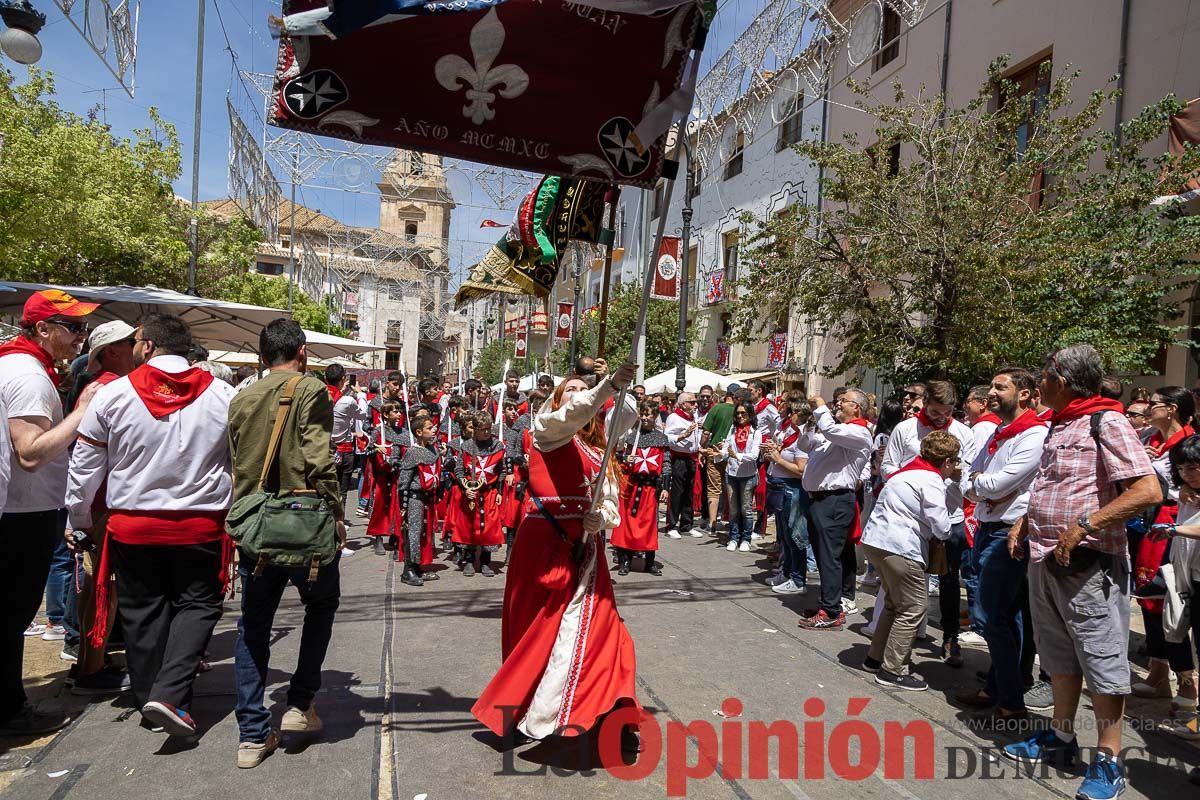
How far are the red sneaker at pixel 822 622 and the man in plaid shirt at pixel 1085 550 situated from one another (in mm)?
2408

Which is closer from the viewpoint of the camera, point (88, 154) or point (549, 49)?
point (549, 49)

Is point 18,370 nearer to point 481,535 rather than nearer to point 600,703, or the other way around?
point 600,703

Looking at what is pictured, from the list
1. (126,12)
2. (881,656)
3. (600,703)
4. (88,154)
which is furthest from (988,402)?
(88,154)

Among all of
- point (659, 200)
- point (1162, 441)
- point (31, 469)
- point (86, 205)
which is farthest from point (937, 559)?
point (659, 200)

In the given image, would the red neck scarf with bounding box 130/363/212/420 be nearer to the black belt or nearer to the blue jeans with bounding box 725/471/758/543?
the black belt

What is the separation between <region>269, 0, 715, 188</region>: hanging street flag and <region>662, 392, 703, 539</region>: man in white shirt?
6.59 meters

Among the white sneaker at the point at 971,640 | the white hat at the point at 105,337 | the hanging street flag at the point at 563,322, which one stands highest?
the hanging street flag at the point at 563,322

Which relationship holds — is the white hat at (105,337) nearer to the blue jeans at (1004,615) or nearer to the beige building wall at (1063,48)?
the blue jeans at (1004,615)

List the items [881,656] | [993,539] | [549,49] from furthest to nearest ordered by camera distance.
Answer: [881,656]
[993,539]
[549,49]

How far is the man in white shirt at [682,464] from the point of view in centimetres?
1053

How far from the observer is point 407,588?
24.5ft

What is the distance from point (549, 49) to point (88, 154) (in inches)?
620

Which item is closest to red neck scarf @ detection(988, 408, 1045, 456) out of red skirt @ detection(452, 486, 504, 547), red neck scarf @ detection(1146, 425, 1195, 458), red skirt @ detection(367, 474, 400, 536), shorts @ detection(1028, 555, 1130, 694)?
shorts @ detection(1028, 555, 1130, 694)

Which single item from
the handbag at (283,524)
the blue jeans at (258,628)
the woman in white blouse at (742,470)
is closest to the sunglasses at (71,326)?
the handbag at (283,524)
